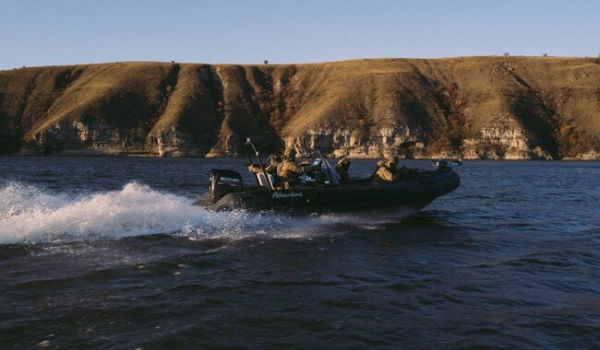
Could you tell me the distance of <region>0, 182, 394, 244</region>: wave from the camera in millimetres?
11843

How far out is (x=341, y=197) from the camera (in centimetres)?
1516

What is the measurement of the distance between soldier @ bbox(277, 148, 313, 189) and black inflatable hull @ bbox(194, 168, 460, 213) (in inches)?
15.2

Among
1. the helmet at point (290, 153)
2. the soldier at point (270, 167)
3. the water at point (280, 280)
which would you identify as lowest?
the water at point (280, 280)

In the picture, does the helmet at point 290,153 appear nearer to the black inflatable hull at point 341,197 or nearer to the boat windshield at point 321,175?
the boat windshield at point 321,175

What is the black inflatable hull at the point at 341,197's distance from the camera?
559 inches

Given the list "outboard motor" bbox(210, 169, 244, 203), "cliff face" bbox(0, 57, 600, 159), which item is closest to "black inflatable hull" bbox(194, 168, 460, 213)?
"outboard motor" bbox(210, 169, 244, 203)

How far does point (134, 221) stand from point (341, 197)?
598cm

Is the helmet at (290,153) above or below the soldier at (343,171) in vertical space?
above

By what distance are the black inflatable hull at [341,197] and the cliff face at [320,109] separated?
7723 centimetres

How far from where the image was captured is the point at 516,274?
970 centimetres

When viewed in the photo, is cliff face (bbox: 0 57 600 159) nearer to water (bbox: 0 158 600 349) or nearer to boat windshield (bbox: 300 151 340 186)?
boat windshield (bbox: 300 151 340 186)

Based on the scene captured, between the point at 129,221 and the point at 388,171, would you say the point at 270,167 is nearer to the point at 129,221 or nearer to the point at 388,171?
the point at 388,171

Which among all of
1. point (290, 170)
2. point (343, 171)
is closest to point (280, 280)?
point (290, 170)

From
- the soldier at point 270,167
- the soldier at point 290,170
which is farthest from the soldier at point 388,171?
the soldier at point 270,167
